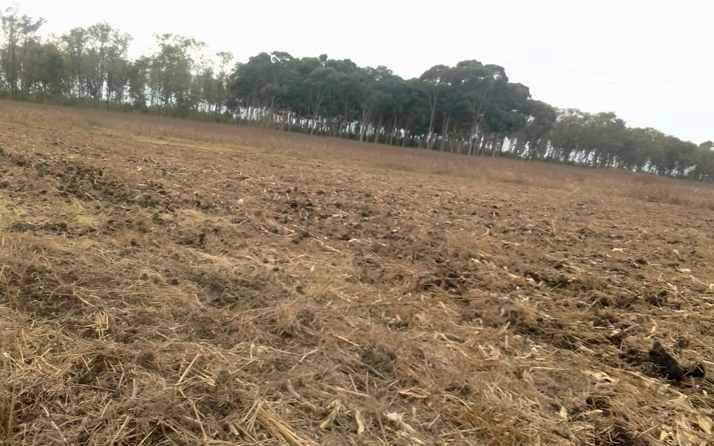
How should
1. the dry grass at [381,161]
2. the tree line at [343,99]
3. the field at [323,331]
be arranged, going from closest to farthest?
the field at [323,331]
the dry grass at [381,161]
the tree line at [343,99]

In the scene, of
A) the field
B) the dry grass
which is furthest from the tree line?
the field

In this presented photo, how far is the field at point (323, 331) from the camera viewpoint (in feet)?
6.47

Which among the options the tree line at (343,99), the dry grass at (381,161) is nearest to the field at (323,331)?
the dry grass at (381,161)

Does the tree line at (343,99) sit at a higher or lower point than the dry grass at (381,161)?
higher

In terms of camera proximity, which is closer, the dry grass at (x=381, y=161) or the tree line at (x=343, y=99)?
the dry grass at (x=381, y=161)

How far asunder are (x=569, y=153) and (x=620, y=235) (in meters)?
59.5

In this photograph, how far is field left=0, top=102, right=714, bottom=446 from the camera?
1.97 m

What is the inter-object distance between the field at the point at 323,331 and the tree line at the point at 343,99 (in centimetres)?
4554

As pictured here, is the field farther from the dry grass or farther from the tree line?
the tree line

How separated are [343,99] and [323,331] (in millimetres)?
52627

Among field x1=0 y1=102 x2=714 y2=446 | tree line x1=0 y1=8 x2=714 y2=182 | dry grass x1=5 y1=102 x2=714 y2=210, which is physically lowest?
field x1=0 y1=102 x2=714 y2=446

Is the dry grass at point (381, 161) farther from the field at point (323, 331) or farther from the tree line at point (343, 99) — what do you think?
the tree line at point (343, 99)

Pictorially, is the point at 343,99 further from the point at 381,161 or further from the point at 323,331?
the point at 323,331

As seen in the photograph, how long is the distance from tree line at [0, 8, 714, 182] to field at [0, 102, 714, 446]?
45536mm
